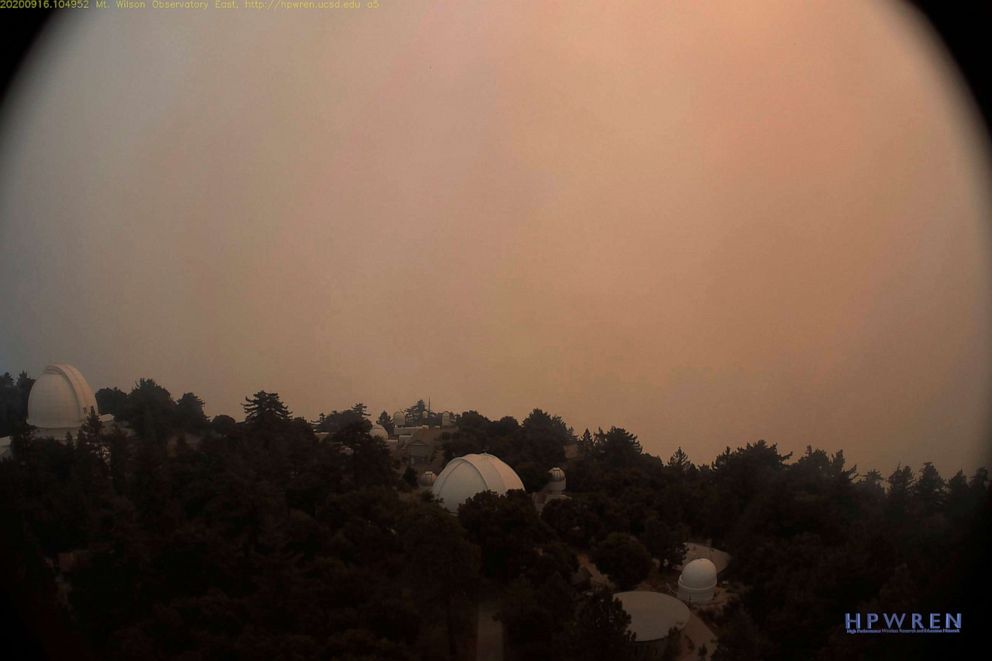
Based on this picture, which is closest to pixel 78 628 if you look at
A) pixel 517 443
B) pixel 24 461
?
pixel 24 461

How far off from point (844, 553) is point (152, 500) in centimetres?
1129

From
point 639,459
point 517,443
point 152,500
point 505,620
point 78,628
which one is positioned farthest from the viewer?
point 517,443

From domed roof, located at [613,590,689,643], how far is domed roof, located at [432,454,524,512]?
4.23 metres

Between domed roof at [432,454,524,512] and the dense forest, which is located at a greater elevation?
domed roof at [432,454,524,512]

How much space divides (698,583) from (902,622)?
381 cm

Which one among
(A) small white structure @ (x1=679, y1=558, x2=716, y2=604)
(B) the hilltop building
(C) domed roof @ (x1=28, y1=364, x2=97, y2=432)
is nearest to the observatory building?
(C) domed roof @ (x1=28, y1=364, x2=97, y2=432)

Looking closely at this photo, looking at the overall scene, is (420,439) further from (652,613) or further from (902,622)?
(902,622)

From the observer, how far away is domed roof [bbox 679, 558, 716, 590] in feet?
37.0

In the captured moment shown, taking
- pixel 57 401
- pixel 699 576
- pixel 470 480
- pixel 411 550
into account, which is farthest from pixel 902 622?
pixel 57 401

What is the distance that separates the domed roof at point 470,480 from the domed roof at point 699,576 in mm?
4183

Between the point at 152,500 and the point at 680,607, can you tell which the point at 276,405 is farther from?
the point at 680,607

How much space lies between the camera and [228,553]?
31.2 ft

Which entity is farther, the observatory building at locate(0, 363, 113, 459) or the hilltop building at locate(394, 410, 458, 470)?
the hilltop building at locate(394, 410, 458, 470)

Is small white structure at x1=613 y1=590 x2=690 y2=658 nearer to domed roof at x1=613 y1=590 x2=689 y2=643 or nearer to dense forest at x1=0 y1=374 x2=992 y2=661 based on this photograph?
domed roof at x1=613 y1=590 x2=689 y2=643
